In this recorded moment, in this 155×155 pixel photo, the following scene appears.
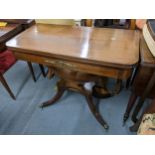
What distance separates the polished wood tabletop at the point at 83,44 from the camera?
90 cm

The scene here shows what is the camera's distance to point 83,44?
1042 mm

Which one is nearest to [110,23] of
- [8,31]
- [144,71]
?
[144,71]

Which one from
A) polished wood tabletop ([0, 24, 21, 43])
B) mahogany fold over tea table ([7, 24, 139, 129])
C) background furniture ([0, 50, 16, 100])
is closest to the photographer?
mahogany fold over tea table ([7, 24, 139, 129])

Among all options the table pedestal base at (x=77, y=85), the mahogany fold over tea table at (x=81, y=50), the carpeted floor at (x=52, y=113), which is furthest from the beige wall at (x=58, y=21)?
the carpeted floor at (x=52, y=113)

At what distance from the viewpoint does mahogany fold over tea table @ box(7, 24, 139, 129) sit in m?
0.90

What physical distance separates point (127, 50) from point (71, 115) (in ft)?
2.81

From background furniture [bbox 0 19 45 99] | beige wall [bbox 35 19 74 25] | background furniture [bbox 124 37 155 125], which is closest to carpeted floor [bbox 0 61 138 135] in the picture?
background furniture [bbox 0 19 45 99]

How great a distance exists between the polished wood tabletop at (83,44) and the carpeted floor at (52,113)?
0.73 metres

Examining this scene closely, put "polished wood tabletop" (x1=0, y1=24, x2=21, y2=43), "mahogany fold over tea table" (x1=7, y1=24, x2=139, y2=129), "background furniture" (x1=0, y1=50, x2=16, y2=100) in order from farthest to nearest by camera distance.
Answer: "background furniture" (x1=0, y1=50, x2=16, y2=100) < "polished wood tabletop" (x1=0, y1=24, x2=21, y2=43) < "mahogany fold over tea table" (x1=7, y1=24, x2=139, y2=129)

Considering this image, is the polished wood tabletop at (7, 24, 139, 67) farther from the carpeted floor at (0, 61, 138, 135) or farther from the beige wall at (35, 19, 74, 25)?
the carpeted floor at (0, 61, 138, 135)
